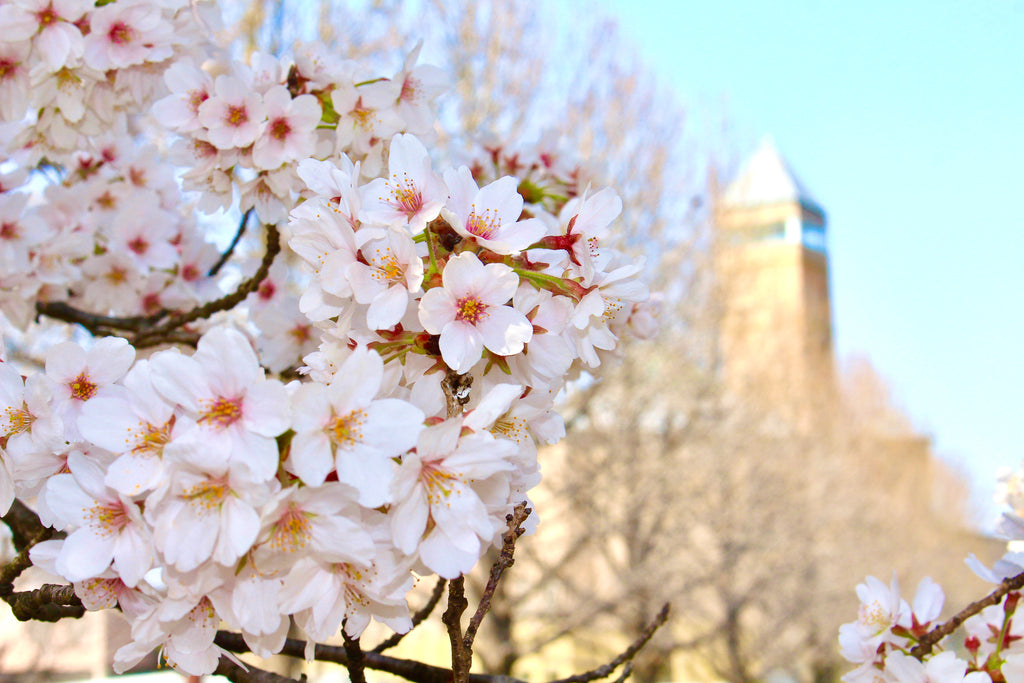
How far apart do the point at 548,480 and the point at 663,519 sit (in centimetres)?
184

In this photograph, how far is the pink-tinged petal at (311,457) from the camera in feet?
2.32

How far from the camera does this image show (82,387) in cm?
91

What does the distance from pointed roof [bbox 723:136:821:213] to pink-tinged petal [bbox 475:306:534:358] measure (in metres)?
12.3

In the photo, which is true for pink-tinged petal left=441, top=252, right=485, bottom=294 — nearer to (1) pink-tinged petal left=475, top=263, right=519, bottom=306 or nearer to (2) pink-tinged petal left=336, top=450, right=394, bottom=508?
(1) pink-tinged petal left=475, top=263, right=519, bottom=306

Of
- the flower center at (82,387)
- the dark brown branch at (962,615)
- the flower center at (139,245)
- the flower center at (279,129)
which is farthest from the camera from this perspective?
the flower center at (139,245)

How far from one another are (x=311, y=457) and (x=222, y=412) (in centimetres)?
9

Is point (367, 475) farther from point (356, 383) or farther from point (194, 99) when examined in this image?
point (194, 99)

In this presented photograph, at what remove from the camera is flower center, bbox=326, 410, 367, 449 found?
73 centimetres

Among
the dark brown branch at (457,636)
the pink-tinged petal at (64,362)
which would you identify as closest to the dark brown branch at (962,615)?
the dark brown branch at (457,636)

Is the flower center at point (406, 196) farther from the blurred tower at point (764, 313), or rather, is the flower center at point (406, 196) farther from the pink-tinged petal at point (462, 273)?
the blurred tower at point (764, 313)

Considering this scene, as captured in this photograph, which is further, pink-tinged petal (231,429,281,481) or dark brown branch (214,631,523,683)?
dark brown branch (214,631,523,683)

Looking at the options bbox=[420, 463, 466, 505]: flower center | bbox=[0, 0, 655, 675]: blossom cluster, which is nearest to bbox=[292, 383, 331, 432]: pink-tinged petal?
bbox=[0, 0, 655, 675]: blossom cluster

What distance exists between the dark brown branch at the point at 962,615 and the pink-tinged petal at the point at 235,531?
1038 millimetres

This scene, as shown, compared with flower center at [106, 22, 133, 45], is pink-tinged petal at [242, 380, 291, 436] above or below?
below
